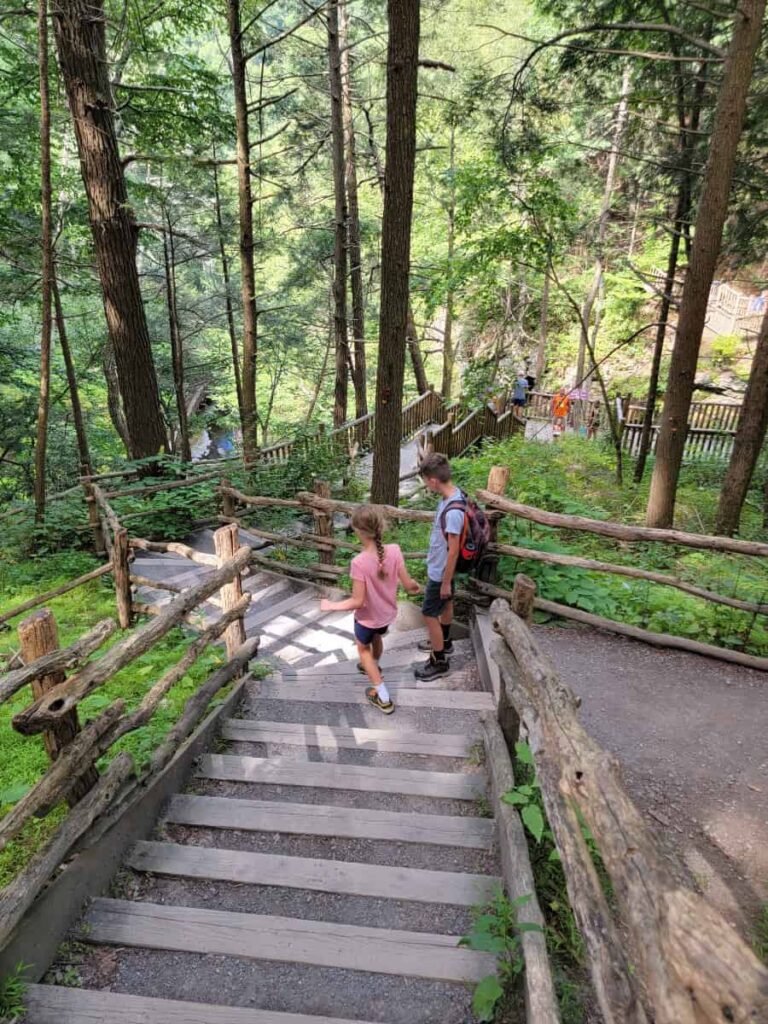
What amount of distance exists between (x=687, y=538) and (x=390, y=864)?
331cm

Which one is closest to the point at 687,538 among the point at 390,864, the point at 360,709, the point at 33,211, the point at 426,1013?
the point at 360,709

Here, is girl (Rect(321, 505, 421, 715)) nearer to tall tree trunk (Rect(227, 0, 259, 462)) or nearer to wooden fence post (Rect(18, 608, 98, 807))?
wooden fence post (Rect(18, 608, 98, 807))

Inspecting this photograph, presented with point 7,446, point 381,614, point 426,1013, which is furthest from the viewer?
point 7,446

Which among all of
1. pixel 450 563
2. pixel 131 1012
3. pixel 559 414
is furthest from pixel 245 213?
pixel 559 414

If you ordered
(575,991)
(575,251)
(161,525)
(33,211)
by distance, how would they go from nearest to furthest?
(575,991), (161,525), (33,211), (575,251)

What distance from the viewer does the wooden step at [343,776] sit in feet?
10.9

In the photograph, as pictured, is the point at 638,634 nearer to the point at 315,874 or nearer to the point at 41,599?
the point at 315,874

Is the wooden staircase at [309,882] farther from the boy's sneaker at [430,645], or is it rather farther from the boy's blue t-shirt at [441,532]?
the boy's blue t-shirt at [441,532]

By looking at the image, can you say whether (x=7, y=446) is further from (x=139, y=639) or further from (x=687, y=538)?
(x=687, y=538)

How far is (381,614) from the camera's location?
4.04 meters

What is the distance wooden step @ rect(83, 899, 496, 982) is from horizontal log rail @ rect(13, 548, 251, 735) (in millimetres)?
1021

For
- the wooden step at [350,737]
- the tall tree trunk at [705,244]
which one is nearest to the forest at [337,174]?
the tall tree trunk at [705,244]

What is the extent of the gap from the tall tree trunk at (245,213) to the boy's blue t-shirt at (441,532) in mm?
6861

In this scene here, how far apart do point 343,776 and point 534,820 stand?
4.88ft
